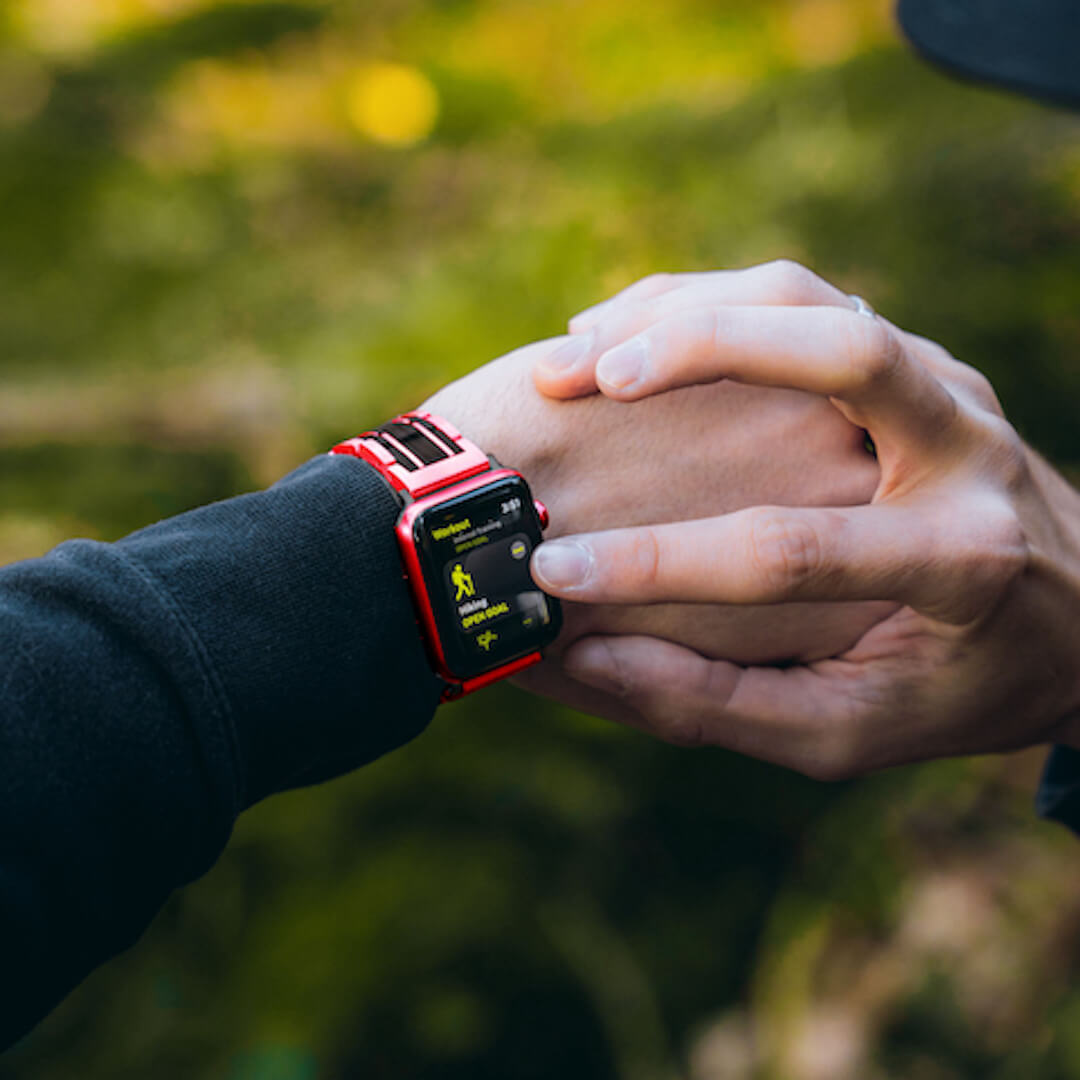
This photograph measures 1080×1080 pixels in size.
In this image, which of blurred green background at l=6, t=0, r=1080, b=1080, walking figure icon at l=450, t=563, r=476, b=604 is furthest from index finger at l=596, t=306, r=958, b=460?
blurred green background at l=6, t=0, r=1080, b=1080

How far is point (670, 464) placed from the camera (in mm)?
1471

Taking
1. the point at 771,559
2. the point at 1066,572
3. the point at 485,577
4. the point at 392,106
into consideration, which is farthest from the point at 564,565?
the point at 392,106

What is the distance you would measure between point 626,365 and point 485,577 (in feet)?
1.06

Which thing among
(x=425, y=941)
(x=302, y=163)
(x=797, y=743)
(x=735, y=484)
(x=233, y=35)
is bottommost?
(x=425, y=941)

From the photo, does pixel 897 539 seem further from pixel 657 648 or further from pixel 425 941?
pixel 425 941

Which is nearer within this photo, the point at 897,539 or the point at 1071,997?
the point at 897,539

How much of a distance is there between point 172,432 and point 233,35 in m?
1.82

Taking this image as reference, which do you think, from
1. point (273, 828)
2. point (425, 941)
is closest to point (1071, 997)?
point (425, 941)

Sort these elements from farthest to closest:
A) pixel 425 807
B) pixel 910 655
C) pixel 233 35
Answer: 1. pixel 233 35
2. pixel 425 807
3. pixel 910 655

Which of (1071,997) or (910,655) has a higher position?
(910,655)

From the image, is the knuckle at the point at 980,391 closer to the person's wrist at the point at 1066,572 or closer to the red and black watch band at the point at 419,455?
the person's wrist at the point at 1066,572

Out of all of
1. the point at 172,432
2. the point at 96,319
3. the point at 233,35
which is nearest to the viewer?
the point at 172,432

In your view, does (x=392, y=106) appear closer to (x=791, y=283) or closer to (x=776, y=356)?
(x=791, y=283)

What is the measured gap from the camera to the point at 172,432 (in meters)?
2.46
